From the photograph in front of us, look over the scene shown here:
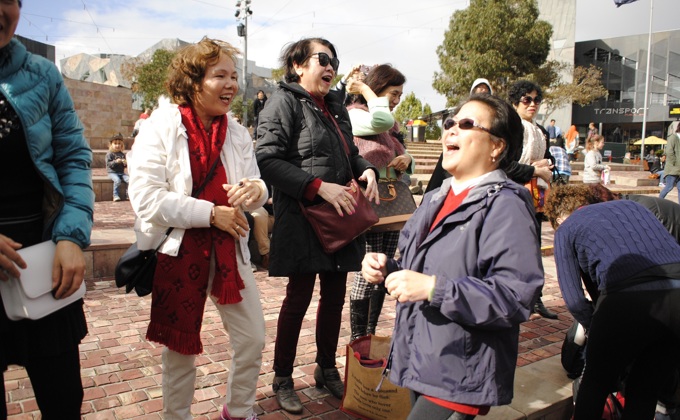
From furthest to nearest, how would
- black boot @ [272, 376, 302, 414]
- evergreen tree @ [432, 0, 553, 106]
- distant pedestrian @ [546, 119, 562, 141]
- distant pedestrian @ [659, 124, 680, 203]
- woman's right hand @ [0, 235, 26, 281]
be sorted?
evergreen tree @ [432, 0, 553, 106] → distant pedestrian @ [546, 119, 562, 141] → distant pedestrian @ [659, 124, 680, 203] → black boot @ [272, 376, 302, 414] → woman's right hand @ [0, 235, 26, 281]

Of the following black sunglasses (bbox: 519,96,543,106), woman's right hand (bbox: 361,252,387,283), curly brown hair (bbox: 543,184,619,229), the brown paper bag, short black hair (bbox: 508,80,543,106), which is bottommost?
the brown paper bag

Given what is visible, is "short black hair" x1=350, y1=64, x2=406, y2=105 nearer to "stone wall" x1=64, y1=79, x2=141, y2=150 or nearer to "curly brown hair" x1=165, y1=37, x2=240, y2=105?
"curly brown hair" x1=165, y1=37, x2=240, y2=105

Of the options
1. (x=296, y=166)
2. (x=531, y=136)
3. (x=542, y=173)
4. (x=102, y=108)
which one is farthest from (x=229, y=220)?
(x=102, y=108)

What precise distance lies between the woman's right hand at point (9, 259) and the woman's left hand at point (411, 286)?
4.16ft

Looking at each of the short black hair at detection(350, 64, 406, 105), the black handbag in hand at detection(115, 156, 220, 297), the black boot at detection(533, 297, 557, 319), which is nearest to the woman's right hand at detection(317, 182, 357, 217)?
the black handbag in hand at detection(115, 156, 220, 297)

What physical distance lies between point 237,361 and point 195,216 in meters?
0.80

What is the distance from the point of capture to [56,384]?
1818 mm

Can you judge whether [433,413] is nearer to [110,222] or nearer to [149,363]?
[149,363]

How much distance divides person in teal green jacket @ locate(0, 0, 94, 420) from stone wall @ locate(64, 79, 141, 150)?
33207mm

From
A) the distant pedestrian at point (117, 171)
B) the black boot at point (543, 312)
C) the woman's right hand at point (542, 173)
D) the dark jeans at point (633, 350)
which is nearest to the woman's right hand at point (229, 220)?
the dark jeans at point (633, 350)

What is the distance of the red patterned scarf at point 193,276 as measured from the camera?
94.7 inches

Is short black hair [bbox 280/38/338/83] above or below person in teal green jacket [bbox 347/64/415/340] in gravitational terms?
above

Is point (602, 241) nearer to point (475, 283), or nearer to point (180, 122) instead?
point (475, 283)

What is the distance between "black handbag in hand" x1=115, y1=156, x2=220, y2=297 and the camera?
7.64 ft
